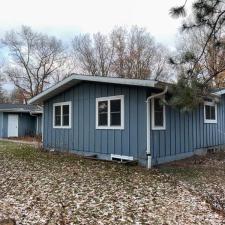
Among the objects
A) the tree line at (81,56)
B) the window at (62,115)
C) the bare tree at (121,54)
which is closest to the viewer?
the window at (62,115)

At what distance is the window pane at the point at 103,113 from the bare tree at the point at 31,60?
26099 mm

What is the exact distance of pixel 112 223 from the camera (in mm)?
4328

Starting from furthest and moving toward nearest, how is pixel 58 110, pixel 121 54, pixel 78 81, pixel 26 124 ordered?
pixel 121 54
pixel 26 124
pixel 58 110
pixel 78 81

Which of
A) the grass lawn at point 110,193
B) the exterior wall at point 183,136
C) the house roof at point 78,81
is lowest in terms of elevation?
the grass lawn at point 110,193

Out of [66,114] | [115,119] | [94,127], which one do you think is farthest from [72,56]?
[115,119]

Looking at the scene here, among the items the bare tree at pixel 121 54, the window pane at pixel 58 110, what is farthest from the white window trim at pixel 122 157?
the bare tree at pixel 121 54

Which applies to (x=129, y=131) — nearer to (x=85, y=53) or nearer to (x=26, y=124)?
(x=26, y=124)

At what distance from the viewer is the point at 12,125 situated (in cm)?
2097

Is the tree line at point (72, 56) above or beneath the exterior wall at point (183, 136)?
above

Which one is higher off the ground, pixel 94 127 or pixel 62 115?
pixel 62 115

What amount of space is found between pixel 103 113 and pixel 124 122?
3.57ft

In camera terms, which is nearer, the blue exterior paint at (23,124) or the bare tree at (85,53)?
the blue exterior paint at (23,124)

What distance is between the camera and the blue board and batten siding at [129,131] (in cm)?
891

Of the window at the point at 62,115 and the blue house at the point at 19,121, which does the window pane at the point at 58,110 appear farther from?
the blue house at the point at 19,121
